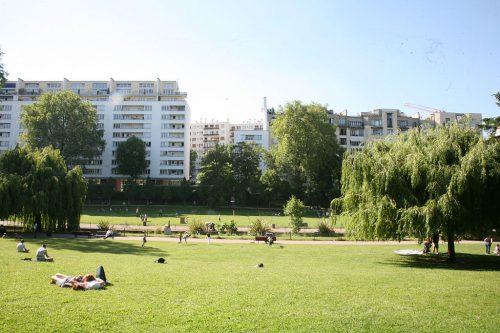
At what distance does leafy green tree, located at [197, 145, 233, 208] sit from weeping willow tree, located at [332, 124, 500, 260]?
56.6m

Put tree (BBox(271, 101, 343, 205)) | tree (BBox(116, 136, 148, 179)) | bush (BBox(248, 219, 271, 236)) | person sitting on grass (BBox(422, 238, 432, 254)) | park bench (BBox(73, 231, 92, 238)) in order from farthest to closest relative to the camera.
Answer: tree (BBox(116, 136, 148, 179)) < tree (BBox(271, 101, 343, 205)) < bush (BBox(248, 219, 271, 236)) < park bench (BBox(73, 231, 92, 238)) < person sitting on grass (BBox(422, 238, 432, 254))

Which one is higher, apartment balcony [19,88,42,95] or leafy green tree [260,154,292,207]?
apartment balcony [19,88,42,95]

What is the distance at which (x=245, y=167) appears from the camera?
308 ft

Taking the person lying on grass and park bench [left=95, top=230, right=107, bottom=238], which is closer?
the person lying on grass

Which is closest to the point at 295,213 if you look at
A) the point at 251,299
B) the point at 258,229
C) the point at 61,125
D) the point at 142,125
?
the point at 258,229

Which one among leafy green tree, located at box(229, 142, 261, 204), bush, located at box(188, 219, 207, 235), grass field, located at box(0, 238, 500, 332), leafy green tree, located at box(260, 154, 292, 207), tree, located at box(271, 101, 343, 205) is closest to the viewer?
grass field, located at box(0, 238, 500, 332)

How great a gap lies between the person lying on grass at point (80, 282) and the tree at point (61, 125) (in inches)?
3283

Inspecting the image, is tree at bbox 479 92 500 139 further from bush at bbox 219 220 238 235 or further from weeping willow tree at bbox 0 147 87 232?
weeping willow tree at bbox 0 147 87 232

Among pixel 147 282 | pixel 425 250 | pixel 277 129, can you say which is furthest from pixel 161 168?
pixel 147 282

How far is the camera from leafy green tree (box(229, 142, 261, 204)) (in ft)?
294

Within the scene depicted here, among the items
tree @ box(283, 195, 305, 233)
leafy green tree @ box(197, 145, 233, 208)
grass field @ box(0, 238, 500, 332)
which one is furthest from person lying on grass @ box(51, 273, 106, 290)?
leafy green tree @ box(197, 145, 233, 208)

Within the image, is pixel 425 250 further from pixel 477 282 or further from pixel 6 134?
pixel 6 134

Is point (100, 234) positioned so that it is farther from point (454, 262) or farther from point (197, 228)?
point (454, 262)

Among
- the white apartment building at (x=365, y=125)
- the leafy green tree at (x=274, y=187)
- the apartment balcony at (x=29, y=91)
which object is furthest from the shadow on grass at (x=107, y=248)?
the apartment balcony at (x=29, y=91)
